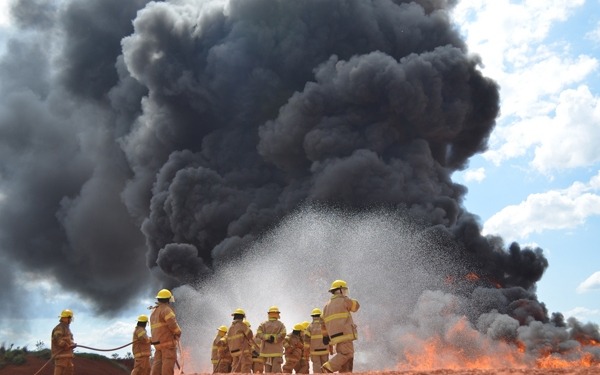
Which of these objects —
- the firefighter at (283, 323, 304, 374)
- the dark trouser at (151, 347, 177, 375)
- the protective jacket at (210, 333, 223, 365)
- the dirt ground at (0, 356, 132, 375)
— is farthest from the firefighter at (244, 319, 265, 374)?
the dirt ground at (0, 356, 132, 375)

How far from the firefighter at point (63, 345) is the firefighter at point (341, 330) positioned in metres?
7.36

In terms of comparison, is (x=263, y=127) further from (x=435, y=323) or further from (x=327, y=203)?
(x=435, y=323)

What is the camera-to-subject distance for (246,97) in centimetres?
5525

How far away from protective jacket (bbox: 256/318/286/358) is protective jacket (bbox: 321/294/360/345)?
16.7ft

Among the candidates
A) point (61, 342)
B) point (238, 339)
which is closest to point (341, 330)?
point (238, 339)

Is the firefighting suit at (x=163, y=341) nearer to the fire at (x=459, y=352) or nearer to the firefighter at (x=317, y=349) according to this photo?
the firefighter at (x=317, y=349)

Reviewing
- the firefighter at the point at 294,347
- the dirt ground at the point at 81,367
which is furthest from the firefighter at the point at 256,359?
the dirt ground at the point at 81,367

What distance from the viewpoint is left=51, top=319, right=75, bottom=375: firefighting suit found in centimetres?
1658

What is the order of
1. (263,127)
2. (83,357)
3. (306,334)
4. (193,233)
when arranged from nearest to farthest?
1. (306,334)
2. (83,357)
3. (193,233)
4. (263,127)

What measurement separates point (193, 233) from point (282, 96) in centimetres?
1499

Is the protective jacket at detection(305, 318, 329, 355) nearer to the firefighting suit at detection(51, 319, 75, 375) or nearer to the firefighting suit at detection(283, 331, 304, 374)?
the firefighting suit at detection(283, 331, 304, 374)

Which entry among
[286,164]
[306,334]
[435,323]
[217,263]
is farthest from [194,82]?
[306,334]

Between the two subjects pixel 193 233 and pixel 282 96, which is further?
pixel 282 96

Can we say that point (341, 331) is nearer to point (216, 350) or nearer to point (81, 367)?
point (216, 350)
